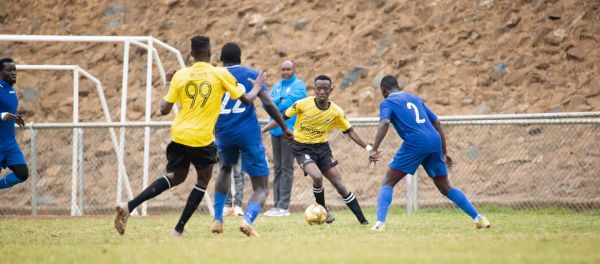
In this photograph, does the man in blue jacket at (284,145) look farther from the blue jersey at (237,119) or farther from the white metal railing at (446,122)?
the blue jersey at (237,119)

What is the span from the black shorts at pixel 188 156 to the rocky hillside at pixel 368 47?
30.5 feet

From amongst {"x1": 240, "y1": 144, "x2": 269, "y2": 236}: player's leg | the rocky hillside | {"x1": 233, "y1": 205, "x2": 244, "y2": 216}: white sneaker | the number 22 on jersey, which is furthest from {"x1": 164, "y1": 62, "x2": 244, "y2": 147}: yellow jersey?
the rocky hillside

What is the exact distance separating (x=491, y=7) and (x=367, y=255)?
12.7 m

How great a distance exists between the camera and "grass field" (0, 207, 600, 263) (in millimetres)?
7602

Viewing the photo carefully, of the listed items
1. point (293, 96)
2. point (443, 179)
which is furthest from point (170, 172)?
point (293, 96)

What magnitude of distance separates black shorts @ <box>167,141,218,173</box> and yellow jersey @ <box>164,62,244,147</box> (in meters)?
0.07

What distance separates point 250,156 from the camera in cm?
1025

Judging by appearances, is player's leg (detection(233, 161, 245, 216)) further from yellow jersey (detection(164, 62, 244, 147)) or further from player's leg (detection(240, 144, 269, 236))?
yellow jersey (detection(164, 62, 244, 147))

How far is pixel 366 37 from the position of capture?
2031 cm

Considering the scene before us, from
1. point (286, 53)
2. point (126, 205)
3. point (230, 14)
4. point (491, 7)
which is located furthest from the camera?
point (230, 14)

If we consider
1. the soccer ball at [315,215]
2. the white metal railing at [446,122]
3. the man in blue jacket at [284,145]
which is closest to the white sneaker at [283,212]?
the man in blue jacket at [284,145]

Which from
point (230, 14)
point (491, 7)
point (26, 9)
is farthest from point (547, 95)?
point (26, 9)

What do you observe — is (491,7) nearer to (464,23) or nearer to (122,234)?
(464,23)

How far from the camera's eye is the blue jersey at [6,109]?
13.0 metres
